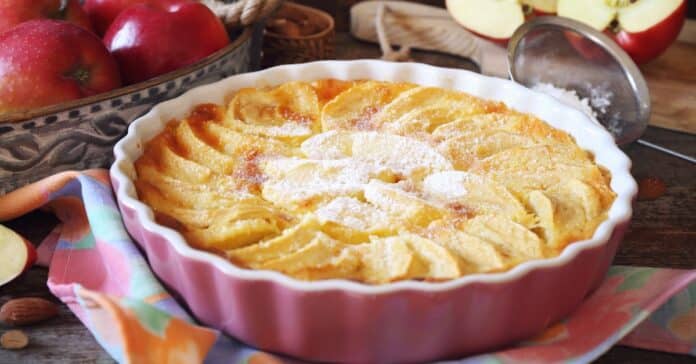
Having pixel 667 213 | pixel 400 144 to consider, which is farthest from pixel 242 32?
pixel 667 213

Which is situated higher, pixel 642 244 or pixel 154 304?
pixel 154 304

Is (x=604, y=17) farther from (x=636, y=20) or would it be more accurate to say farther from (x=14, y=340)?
(x=14, y=340)

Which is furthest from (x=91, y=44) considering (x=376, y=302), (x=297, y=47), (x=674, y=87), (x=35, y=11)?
(x=674, y=87)

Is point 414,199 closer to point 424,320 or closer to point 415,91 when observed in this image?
point 424,320

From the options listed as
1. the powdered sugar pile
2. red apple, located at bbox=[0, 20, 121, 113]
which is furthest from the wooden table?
red apple, located at bbox=[0, 20, 121, 113]

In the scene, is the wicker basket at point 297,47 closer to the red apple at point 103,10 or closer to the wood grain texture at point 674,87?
the red apple at point 103,10
